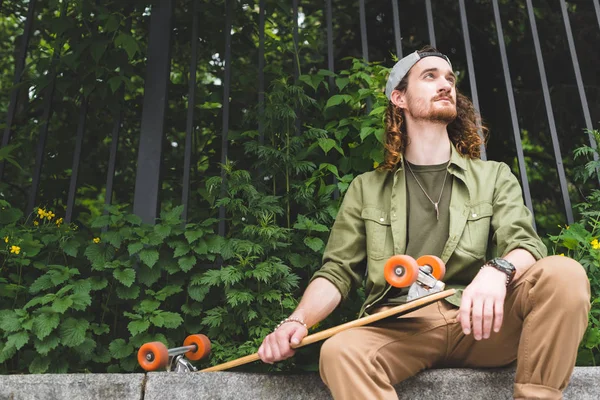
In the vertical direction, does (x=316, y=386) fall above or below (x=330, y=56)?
below

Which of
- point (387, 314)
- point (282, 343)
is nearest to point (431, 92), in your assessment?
point (387, 314)

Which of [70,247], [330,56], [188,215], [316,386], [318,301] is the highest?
[330,56]

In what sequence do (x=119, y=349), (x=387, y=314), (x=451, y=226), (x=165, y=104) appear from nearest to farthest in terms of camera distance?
(x=387, y=314), (x=451, y=226), (x=119, y=349), (x=165, y=104)

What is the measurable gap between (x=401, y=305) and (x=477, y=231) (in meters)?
0.62

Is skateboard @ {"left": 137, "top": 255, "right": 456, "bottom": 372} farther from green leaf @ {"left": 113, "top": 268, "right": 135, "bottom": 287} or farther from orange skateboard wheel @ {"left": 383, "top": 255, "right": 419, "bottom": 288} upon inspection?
green leaf @ {"left": 113, "top": 268, "right": 135, "bottom": 287}

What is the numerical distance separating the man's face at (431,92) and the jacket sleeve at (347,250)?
0.45m

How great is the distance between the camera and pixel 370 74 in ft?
12.8

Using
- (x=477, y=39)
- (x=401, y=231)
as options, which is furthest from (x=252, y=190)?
(x=477, y=39)

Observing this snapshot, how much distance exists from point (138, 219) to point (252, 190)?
1.84ft

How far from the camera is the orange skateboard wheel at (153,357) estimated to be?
107 inches

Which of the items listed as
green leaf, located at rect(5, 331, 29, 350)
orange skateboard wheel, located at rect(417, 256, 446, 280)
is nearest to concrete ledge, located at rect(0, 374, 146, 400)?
green leaf, located at rect(5, 331, 29, 350)

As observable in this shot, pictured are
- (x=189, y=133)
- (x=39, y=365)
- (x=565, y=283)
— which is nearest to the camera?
(x=565, y=283)

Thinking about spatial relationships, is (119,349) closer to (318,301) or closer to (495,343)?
(318,301)

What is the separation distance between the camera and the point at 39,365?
314cm
